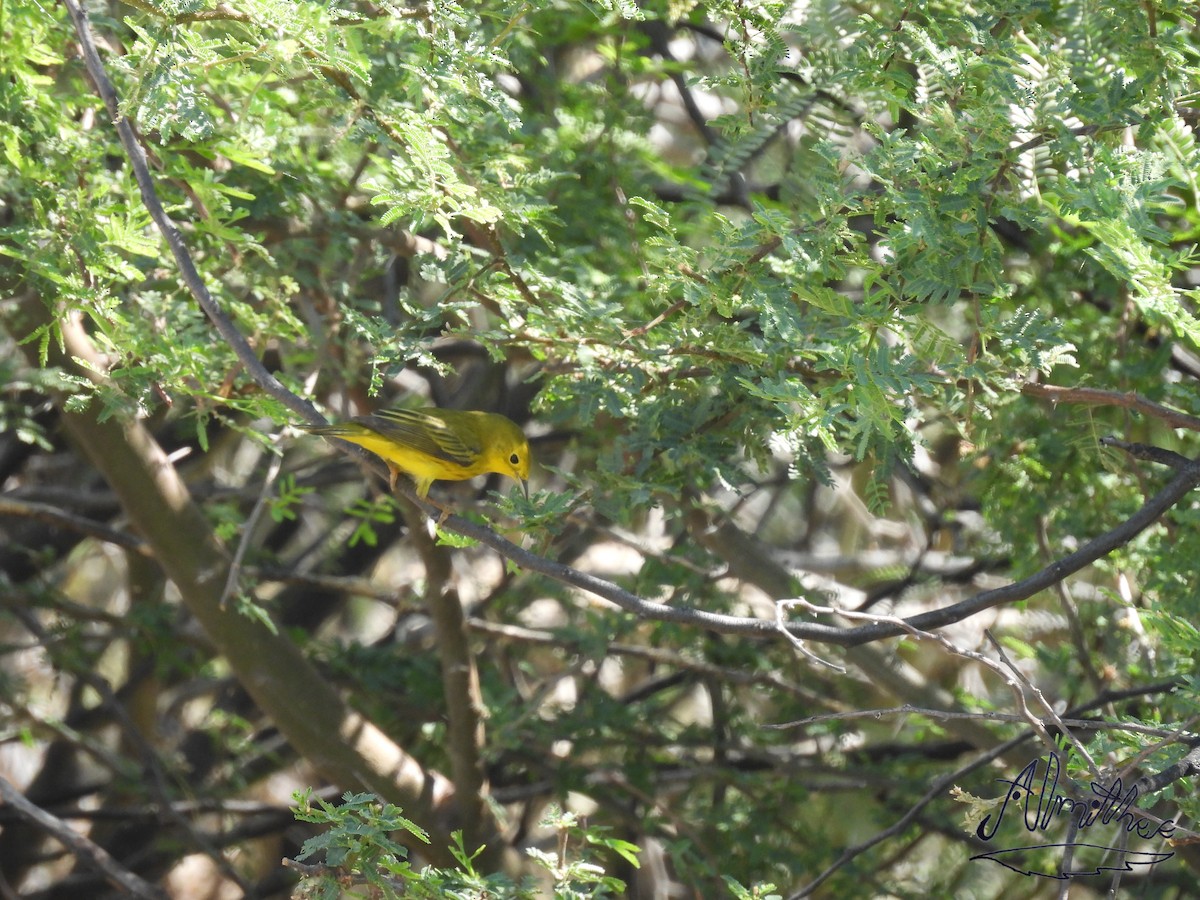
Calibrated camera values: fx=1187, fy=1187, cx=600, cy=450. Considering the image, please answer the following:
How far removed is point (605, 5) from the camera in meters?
2.37

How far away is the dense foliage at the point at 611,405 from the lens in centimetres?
231

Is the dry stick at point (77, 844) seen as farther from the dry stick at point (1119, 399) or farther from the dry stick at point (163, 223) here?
the dry stick at point (1119, 399)

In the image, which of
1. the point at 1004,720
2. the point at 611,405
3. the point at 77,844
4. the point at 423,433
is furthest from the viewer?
the point at 77,844

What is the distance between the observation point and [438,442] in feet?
12.7

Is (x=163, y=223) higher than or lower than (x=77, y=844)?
higher

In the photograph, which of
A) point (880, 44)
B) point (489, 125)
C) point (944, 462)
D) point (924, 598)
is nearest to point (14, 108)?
point (489, 125)

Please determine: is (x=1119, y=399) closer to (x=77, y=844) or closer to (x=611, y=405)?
(x=611, y=405)

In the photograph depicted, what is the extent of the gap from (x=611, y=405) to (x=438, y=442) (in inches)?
53.7

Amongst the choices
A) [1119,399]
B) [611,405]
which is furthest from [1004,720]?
[611,405]

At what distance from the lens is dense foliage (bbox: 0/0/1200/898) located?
2.31 meters

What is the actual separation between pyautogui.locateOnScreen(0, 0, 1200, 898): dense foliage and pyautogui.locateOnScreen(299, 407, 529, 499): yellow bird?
0.16 m

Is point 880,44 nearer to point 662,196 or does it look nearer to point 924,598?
point 662,196

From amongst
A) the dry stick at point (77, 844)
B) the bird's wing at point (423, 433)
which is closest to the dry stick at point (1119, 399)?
the bird's wing at point (423, 433)

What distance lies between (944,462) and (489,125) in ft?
12.5
